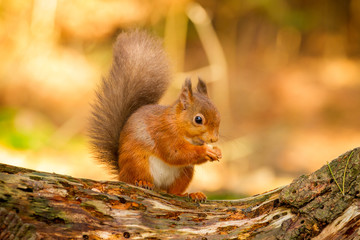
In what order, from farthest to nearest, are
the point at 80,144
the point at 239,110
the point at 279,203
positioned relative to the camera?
the point at 239,110 → the point at 80,144 → the point at 279,203

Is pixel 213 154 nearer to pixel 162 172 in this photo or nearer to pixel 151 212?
pixel 162 172

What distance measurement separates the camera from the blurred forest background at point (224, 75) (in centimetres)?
462

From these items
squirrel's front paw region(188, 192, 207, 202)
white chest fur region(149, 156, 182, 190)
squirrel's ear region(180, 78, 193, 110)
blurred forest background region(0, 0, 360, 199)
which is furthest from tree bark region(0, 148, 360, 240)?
blurred forest background region(0, 0, 360, 199)

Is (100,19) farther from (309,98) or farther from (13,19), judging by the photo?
(309,98)

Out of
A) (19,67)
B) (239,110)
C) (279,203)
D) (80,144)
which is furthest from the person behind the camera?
(239,110)

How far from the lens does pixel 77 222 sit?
4.25 feet

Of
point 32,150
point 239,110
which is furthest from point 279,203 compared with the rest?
point 239,110

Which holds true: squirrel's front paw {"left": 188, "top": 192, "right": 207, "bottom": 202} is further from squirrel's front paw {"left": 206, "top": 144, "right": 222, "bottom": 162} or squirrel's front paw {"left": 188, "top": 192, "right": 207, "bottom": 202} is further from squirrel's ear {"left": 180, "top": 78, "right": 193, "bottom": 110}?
squirrel's ear {"left": 180, "top": 78, "right": 193, "bottom": 110}

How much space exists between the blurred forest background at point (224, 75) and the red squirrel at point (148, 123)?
5.13 ft

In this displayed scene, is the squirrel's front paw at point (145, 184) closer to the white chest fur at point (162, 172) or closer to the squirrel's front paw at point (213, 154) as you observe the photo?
the white chest fur at point (162, 172)

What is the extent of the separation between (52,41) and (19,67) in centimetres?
49

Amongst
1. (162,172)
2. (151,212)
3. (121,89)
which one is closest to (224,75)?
(121,89)

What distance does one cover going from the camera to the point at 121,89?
206cm

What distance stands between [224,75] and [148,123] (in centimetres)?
321
